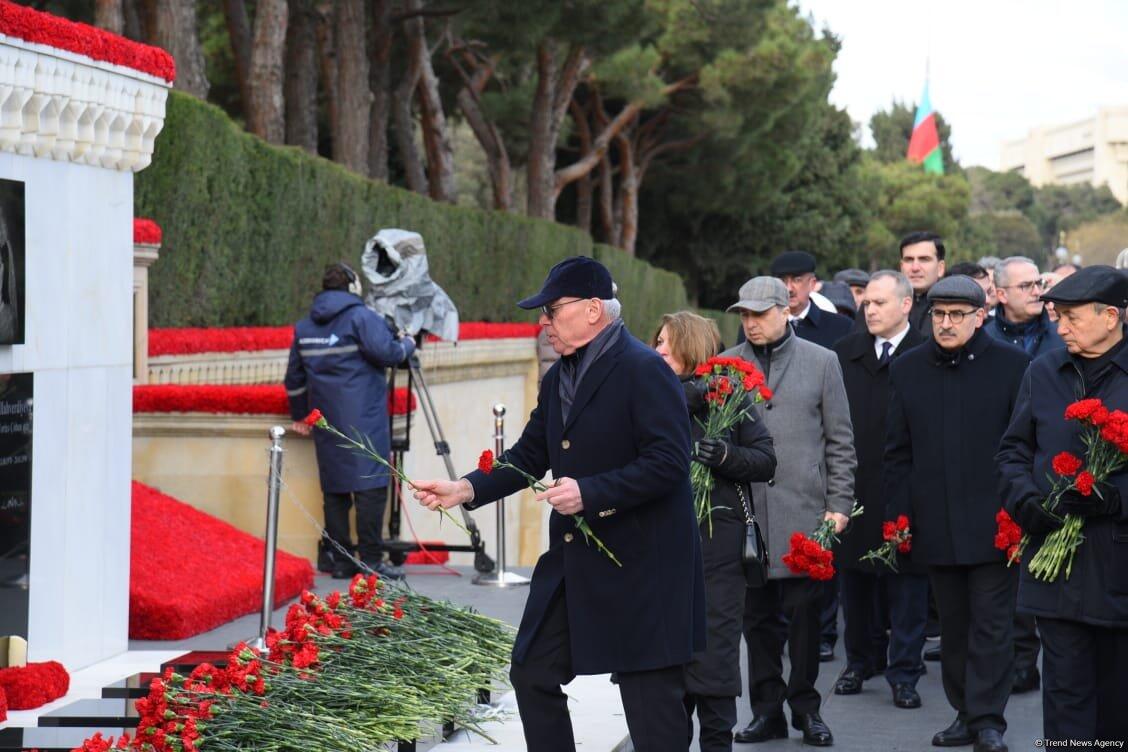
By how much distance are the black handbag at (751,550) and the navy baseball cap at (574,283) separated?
5.83 feet

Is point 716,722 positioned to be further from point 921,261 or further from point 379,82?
point 379,82

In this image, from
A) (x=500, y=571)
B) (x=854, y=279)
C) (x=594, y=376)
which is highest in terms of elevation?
(x=854, y=279)

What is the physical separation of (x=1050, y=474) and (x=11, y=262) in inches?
179

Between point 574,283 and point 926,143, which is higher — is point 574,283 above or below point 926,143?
below

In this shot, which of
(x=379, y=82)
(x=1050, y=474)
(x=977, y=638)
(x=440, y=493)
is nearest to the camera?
(x=440, y=493)

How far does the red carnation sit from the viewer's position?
5820 mm

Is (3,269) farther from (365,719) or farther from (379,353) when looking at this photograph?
(379,353)

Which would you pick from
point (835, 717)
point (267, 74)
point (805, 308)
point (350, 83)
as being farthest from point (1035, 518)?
point (350, 83)

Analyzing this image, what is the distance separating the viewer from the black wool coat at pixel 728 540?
6633 mm

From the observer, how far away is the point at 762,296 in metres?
7.42

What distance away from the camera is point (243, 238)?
1727 centimetres

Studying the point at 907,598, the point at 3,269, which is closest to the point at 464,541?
the point at 907,598

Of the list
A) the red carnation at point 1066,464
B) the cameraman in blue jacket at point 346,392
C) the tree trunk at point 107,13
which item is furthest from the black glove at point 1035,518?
the tree trunk at point 107,13

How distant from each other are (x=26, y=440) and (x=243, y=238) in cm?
1001
